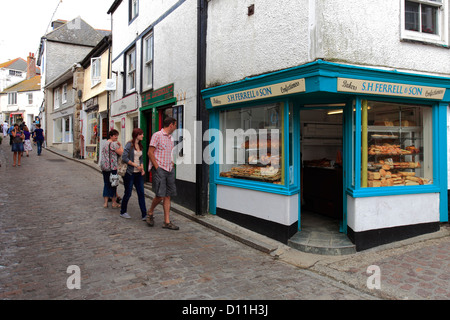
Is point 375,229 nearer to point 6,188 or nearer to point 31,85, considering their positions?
point 6,188

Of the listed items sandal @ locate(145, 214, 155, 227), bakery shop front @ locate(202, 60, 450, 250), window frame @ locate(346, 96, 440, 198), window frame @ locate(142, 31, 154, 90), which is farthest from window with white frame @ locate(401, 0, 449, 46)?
window frame @ locate(142, 31, 154, 90)

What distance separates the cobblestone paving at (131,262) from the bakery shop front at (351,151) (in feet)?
3.30

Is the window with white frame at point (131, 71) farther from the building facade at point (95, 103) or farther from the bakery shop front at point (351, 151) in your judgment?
the bakery shop front at point (351, 151)

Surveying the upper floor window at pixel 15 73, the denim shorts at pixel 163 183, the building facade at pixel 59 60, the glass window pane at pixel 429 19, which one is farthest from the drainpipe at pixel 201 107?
the upper floor window at pixel 15 73

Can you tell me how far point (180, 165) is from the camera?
27.0ft

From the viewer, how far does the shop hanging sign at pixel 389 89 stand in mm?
4867

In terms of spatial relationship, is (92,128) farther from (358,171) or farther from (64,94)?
(358,171)

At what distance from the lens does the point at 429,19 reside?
230 inches

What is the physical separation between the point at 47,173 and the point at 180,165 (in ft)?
24.3

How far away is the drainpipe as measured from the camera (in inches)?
280

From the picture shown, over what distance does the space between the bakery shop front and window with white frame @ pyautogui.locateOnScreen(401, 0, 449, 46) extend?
0.80 meters

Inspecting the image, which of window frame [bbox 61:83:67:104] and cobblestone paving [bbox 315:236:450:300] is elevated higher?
window frame [bbox 61:83:67:104]

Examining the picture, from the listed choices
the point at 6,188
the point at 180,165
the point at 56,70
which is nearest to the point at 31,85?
the point at 56,70

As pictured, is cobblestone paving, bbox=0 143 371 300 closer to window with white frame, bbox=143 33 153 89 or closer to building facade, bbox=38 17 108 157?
window with white frame, bbox=143 33 153 89
